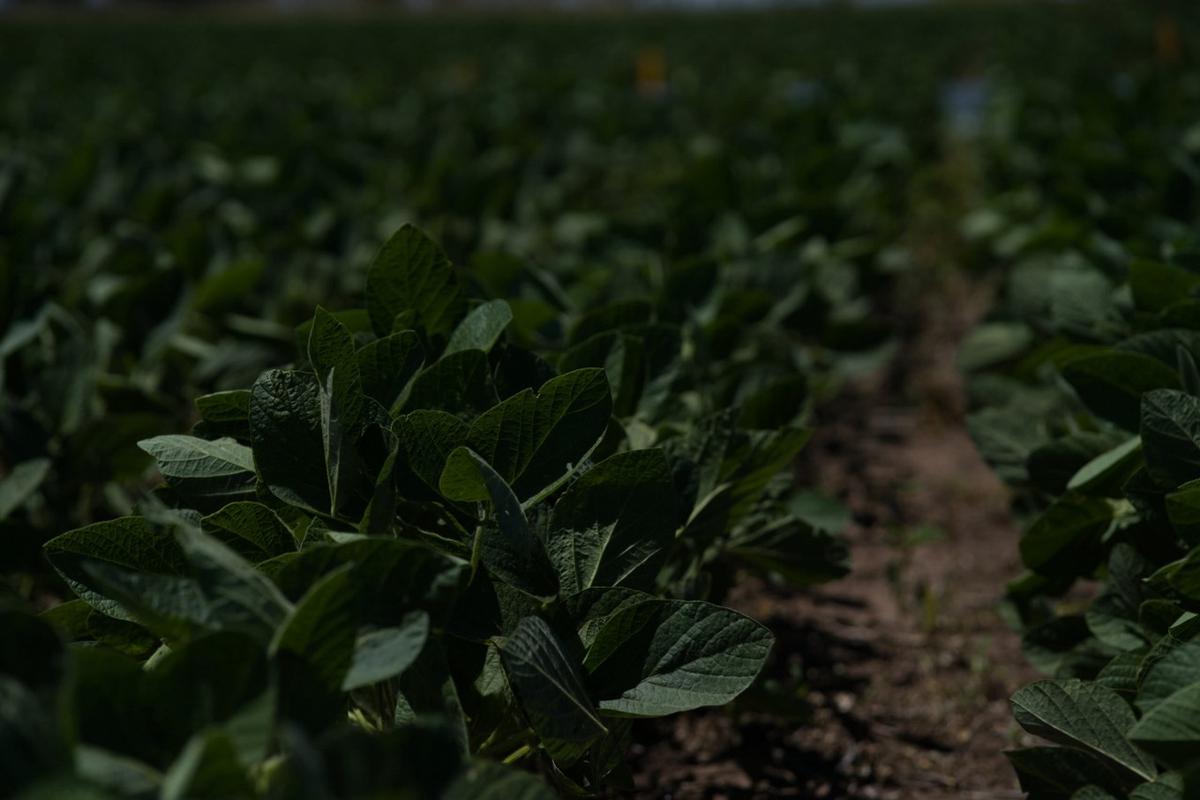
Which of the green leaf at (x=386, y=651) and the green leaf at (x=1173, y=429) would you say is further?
the green leaf at (x=1173, y=429)

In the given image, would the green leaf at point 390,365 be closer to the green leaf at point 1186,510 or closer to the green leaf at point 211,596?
the green leaf at point 211,596

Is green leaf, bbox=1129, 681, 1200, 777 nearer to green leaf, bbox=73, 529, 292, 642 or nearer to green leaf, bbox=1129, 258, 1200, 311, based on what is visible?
green leaf, bbox=73, 529, 292, 642

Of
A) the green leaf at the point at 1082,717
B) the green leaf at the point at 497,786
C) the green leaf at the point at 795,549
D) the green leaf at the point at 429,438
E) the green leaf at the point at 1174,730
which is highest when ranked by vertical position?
the green leaf at the point at 429,438

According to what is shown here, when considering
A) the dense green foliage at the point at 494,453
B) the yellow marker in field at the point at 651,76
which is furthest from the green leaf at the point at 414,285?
the yellow marker in field at the point at 651,76

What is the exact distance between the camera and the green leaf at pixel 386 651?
3.40ft

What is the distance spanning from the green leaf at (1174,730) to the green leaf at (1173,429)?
1.39 feet

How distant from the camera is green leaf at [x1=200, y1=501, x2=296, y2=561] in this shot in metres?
1.36

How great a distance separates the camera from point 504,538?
4.39 feet

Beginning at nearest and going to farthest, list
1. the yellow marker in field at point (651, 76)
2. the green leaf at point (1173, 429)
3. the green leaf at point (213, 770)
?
1. the green leaf at point (213, 770)
2. the green leaf at point (1173, 429)
3. the yellow marker in field at point (651, 76)

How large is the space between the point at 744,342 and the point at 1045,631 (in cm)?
102

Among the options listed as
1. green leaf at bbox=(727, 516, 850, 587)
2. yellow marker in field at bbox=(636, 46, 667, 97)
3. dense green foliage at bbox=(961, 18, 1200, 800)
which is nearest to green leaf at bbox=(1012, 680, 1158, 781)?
dense green foliage at bbox=(961, 18, 1200, 800)

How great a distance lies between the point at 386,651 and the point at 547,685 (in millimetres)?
Result: 201

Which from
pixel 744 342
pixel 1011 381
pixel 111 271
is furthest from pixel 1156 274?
pixel 111 271

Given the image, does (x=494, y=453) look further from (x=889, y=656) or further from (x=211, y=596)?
(x=889, y=656)
